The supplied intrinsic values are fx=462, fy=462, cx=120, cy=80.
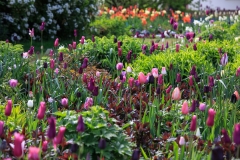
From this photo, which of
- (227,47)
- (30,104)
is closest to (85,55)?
(227,47)

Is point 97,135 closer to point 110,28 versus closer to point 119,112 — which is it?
point 119,112

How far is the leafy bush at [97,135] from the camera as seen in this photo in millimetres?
2715

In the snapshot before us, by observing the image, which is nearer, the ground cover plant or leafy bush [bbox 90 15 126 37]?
the ground cover plant

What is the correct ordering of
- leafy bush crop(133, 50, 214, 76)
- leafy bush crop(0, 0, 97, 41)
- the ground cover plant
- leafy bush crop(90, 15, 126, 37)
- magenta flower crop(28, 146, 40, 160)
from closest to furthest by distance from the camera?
magenta flower crop(28, 146, 40, 160), the ground cover plant, leafy bush crop(133, 50, 214, 76), leafy bush crop(0, 0, 97, 41), leafy bush crop(90, 15, 126, 37)

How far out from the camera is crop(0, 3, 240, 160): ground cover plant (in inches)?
104

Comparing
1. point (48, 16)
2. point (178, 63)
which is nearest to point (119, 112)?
point (178, 63)

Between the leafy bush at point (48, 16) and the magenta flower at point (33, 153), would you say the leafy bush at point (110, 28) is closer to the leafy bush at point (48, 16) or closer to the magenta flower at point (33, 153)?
the leafy bush at point (48, 16)

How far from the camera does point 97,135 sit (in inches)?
107

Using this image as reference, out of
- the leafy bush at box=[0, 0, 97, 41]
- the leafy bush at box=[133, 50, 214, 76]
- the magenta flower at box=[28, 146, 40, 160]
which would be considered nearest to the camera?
the magenta flower at box=[28, 146, 40, 160]

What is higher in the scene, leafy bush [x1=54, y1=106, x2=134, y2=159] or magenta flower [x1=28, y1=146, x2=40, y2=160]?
magenta flower [x1=28, y1=146, x2=40, y2=160]

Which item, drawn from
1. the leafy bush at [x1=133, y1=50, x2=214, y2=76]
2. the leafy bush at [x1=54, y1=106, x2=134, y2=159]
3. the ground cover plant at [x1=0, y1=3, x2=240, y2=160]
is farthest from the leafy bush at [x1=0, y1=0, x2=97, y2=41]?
the leafy bush at [x1=54, y1=106, x2=134, y2=159]

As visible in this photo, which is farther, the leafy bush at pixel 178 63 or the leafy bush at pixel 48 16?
the leafy bush at pixel 48 16

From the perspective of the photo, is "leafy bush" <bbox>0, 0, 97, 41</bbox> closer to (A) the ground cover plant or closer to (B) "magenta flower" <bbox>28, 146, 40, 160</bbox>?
(A) the ground cover plant

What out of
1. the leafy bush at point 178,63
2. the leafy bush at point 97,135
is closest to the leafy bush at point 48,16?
the leafy bush at point 178,63
